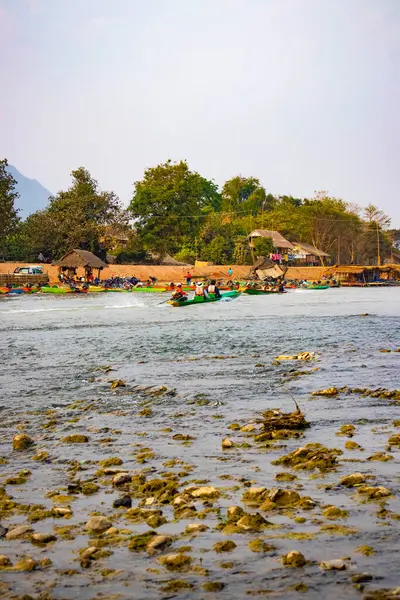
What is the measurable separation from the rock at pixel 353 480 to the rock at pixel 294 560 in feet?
5.71

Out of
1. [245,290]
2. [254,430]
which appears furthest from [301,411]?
[245,290]

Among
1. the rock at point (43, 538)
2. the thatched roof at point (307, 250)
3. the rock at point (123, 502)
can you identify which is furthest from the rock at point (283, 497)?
the thatched roof at point (307, 250)

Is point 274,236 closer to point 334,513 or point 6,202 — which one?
point 6,202

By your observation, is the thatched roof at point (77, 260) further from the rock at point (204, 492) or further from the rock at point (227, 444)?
the rock at point (204, 492)

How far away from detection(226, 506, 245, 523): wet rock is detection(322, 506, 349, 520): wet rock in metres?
0.68

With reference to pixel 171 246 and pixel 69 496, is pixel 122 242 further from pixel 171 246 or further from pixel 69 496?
pixel 69 496

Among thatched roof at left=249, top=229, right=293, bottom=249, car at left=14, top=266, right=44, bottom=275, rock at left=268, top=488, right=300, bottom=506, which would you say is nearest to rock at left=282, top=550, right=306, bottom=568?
rock at left=268, top=488, right=300, bottom=506

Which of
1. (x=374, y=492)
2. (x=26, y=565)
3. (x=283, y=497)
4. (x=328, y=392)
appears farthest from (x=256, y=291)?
(x=26, y=565)

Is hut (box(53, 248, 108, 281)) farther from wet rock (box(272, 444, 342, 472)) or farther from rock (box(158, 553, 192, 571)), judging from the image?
rock (box(158, 553, 192, 571))

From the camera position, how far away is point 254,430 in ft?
28.5

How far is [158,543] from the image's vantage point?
4875 millimetres

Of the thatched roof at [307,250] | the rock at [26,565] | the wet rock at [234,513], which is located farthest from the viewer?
the thatched roof at [307,250]

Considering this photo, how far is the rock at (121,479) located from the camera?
6367mm

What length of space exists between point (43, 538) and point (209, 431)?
3962 millimetres
